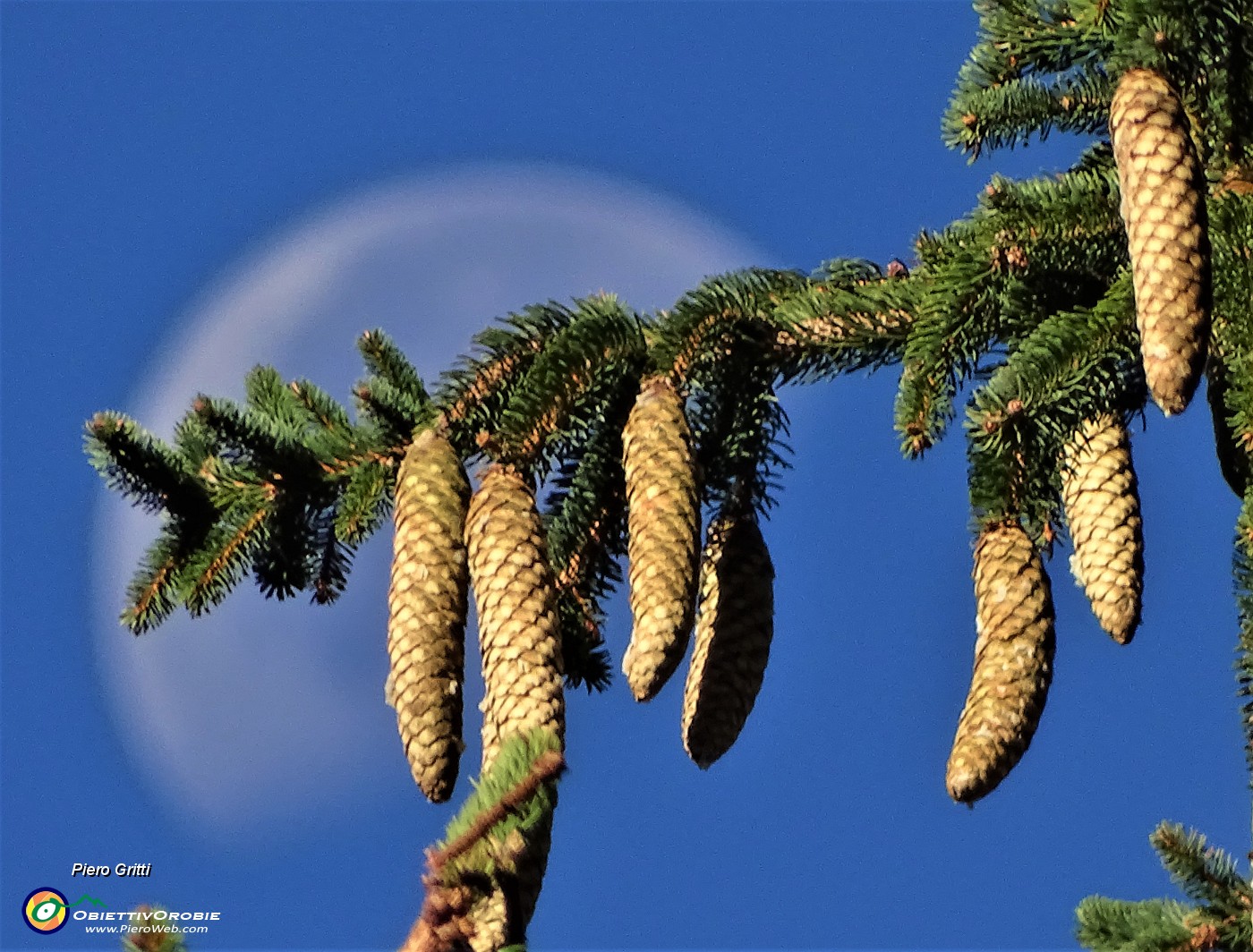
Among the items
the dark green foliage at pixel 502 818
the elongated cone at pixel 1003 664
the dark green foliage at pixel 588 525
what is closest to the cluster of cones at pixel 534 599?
the dark green foliage at pixel 588 525

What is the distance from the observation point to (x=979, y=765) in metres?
2.62

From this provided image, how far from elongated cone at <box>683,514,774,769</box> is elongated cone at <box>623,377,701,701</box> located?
12.8 inches

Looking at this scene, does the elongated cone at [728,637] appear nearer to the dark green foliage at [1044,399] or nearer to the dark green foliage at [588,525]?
the dark green foliage at [588,525]

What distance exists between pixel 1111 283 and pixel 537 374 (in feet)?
3.48

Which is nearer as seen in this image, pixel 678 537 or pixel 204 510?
pixel 678 537

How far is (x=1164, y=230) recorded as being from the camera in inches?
95.7

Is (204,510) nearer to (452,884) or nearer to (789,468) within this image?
(789,468)

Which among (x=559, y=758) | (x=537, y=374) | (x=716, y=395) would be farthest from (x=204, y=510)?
(x=559, y=758)

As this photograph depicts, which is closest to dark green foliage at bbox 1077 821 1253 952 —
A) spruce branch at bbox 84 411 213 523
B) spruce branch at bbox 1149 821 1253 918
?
spruce branch at bbox 1149 821 1253 918

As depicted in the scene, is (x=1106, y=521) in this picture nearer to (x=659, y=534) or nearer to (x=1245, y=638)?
(x=1245, y=638)

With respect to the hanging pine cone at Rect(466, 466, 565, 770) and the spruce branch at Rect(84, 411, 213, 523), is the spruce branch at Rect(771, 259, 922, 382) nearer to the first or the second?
the hanging pine cone at Rect(466, 466, 565, 770)

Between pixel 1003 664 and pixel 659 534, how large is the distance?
618 mm

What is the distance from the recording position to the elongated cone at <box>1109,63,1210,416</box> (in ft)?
7.48

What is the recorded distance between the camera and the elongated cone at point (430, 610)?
2691 millimetres
